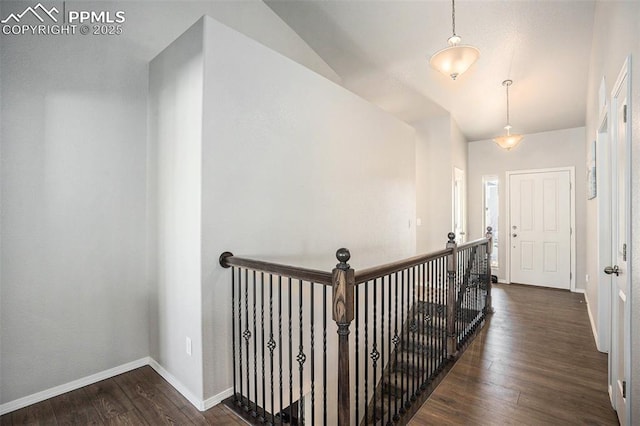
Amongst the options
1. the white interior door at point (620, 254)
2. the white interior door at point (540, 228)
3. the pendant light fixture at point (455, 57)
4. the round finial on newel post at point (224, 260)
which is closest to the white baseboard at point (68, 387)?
the round finial on newel post at point (224, 260)

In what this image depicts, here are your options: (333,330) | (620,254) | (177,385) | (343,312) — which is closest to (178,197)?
(177,385)

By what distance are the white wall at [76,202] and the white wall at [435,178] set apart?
4357 millimetres

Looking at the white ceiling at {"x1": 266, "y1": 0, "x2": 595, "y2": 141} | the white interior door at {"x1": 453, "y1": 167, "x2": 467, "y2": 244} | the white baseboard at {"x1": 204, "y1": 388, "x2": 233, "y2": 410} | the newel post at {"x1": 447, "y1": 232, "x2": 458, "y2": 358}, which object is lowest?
the white baseboard at {"x1": 204, "y1": 388, "x2": 233, "y2": 410}

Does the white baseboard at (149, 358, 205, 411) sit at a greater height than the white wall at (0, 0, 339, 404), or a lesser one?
lesser

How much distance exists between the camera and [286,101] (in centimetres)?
276

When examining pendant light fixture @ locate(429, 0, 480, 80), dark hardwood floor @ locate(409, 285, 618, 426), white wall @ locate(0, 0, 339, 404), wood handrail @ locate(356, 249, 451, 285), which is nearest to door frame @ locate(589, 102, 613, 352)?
dark hardwood floor @ locate(409, 285, 618, 426)

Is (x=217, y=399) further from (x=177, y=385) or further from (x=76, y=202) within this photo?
(x=76, y=202)

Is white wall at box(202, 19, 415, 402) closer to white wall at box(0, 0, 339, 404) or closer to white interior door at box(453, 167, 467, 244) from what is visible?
white wall at box(0, 0, 339, 404)

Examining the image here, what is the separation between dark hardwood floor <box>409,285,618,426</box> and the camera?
82.9 inches

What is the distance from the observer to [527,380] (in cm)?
255

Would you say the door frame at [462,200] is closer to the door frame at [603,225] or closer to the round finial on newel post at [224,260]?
the door frame at [603,225]

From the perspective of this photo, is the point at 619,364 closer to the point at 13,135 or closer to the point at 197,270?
the point at 197,270

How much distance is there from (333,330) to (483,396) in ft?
4.69

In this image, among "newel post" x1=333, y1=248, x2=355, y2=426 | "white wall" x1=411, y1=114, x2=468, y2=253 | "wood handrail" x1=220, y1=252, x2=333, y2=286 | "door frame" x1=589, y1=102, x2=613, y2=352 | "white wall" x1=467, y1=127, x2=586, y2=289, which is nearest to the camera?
"newel post" x1=333, y1=248, x2=355, y2=426
